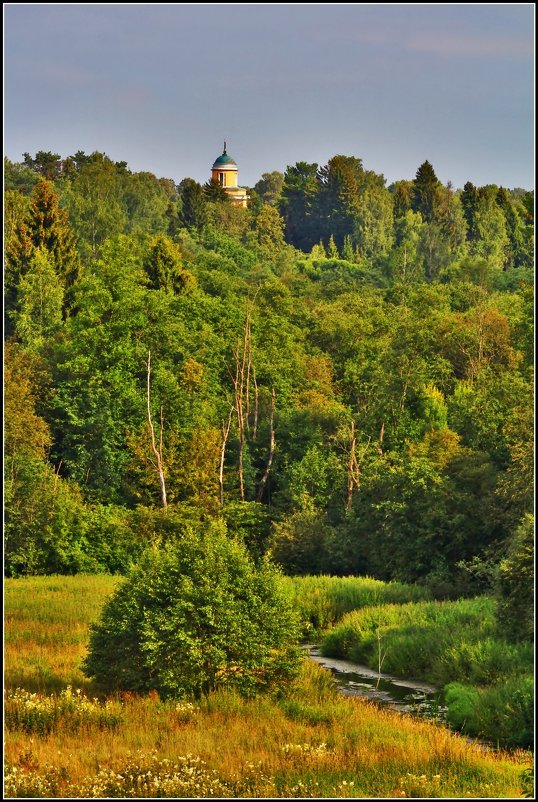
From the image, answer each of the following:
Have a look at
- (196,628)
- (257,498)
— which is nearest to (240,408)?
(257,498)

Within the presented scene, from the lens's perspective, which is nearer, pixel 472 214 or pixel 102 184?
pixel 102 184

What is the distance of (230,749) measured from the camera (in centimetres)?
1880

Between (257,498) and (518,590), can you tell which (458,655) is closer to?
(518,590)

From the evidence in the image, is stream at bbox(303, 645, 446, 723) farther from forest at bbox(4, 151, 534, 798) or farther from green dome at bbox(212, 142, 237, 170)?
green dome at bbox(212, 142, 237, 170)

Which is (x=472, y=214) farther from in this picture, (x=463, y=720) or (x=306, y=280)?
(x=463, y=720)

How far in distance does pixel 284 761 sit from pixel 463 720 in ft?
16.9

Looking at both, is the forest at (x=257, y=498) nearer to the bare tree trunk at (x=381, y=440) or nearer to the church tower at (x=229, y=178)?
the bare tree trunk at (x=381, y=440)

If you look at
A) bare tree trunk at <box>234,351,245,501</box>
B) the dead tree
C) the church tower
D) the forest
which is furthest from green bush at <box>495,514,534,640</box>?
the church tower

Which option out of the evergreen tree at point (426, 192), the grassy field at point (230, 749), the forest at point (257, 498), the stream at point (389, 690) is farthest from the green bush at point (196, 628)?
the evergreen tree at point (426, 192)

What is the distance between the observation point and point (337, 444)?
47906 mm

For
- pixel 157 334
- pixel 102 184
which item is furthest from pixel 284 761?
pixel 102 184

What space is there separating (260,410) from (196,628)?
102 ft

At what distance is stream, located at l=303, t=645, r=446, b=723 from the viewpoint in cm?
2388

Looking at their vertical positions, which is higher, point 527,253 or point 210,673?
point 527,253
